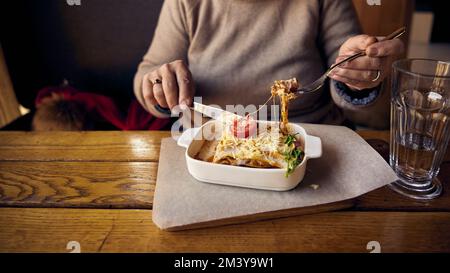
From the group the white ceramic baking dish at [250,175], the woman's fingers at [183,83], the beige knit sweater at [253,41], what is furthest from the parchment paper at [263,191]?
the beige knit sweater at [253,41]

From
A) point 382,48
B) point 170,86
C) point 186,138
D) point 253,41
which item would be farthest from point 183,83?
point 382,48

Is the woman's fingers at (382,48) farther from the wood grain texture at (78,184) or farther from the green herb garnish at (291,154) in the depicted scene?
the wood grain texture at (78,184)

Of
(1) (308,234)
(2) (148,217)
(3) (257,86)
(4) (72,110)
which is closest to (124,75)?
(4) (72,110)

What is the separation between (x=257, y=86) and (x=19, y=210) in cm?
54

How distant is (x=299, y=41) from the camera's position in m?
0.82

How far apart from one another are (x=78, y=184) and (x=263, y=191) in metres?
0.29

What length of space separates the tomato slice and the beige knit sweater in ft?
0.90

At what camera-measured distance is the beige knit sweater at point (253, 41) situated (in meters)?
0.82

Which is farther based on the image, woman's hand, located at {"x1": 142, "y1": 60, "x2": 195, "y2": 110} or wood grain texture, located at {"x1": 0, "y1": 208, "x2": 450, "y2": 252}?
woman's hand, located at {"x1": 142, "y1": 60, "x2": 195, "y2": 110}

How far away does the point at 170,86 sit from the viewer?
26.4 inches

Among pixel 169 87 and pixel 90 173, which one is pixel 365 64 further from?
pixel 90 173

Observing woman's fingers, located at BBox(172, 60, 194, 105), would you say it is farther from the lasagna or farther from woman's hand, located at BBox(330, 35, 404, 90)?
woman's hand, located at BBox(330, 35, 404, 90)

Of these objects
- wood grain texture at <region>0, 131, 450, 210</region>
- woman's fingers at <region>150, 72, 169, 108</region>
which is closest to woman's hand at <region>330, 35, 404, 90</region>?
wood grain texture at <region>0, 131, 450, 210</region>

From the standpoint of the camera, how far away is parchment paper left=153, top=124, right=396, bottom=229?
0.46 meters
